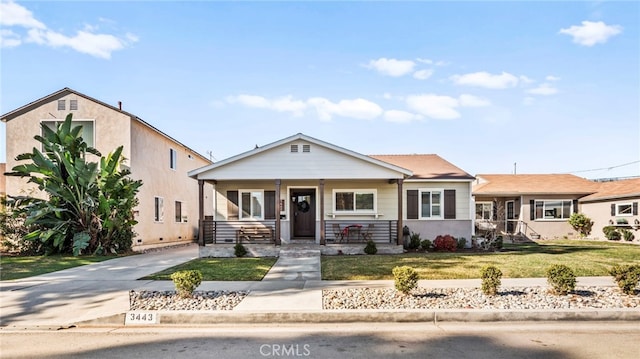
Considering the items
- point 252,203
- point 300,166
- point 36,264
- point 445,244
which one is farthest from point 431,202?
point 36,264

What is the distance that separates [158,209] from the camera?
21406mm

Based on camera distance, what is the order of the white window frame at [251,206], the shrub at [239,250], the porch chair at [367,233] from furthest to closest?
the white window frame at [251,206], the porch chair at [367,233], the shrub at [239,250]

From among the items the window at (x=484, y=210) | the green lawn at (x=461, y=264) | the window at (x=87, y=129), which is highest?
the window at (x=87, y=129)

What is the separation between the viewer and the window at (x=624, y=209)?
22.8 meters

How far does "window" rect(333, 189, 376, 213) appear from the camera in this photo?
1825cm

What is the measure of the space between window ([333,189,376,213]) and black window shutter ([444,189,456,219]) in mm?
3200

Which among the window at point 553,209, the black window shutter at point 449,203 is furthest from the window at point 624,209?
the black window shutter at point 449,203

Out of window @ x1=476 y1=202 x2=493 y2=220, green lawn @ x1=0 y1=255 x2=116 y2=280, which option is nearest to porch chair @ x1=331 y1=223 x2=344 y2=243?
green lawn @ x1=0 y1=255 x2=116 y2=280

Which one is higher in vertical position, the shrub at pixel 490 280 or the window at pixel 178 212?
the window at pixel 178 212

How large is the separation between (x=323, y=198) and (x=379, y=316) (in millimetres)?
10063

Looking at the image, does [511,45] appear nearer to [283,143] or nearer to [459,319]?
[283,143]

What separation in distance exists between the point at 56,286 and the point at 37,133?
1161 cm

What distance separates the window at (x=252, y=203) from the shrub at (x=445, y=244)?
7403 mm

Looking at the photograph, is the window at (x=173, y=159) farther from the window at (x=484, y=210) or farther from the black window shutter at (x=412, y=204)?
the window at (x=484, y=210)
